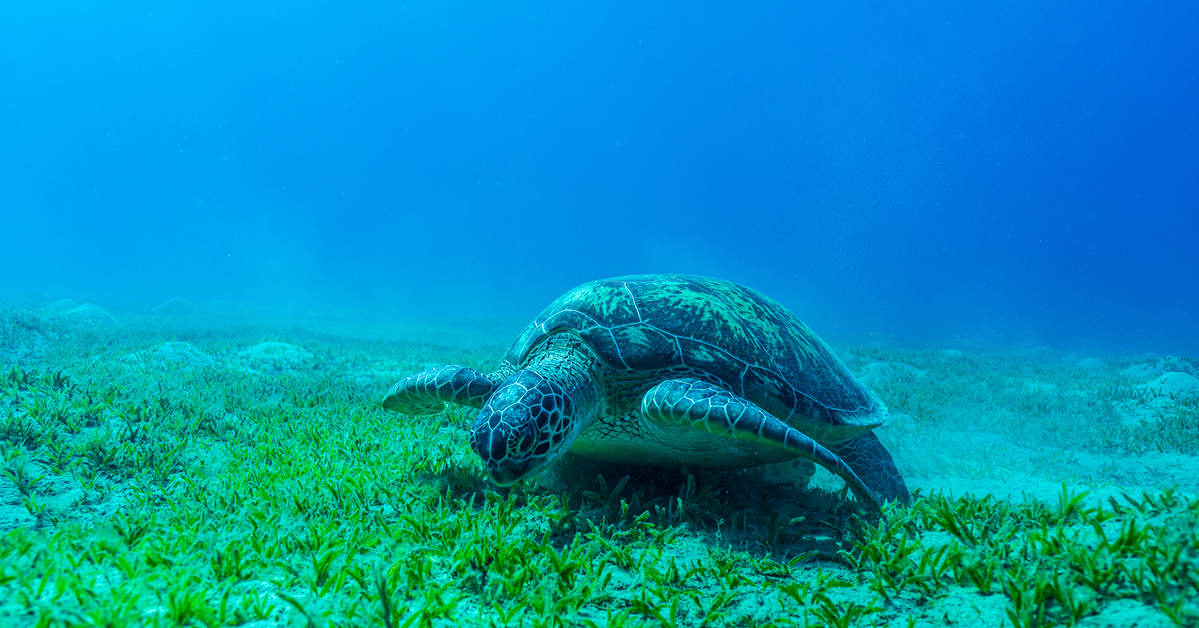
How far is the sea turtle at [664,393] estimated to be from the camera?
7.94ft

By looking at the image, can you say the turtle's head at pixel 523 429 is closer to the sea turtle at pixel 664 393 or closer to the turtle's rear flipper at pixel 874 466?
the sea turtle at pixel 664 393

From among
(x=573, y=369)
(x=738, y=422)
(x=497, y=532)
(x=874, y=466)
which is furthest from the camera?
(x=874, y=466)

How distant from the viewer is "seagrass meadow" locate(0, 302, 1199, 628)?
1.62m

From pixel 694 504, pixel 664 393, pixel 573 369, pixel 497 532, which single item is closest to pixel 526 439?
pixel 497 532

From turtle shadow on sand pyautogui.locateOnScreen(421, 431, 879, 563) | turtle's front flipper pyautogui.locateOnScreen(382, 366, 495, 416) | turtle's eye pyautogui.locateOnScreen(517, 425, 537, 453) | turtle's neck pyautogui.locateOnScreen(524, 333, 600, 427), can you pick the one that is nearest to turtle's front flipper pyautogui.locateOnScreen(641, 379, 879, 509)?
turtle shadow on sand pyautogui.locateOnScreen(421, 431, 879, 563)

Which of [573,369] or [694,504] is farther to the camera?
[573,369]

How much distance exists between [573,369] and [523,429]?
2.24 feet

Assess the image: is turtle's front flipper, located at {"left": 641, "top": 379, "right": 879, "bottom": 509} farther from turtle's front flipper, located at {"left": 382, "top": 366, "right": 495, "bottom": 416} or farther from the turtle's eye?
turtle's front flipper, located at {"left": 382, "top": 366, "right": 495, "bottom": 416}

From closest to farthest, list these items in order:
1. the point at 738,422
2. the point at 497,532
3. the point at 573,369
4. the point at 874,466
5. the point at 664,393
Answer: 1. the point at 497,532
2. the point at 738,422
3. the point at 664,393
4. the point at 573,369
5. the point at 874,466

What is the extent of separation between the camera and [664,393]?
2631mm

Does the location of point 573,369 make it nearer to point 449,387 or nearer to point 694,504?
point 449,387

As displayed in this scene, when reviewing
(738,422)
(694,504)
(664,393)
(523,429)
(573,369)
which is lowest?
(694,504)

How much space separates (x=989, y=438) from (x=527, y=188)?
164642 mm

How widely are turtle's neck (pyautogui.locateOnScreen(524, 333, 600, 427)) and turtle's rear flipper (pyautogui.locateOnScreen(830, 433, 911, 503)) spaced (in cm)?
197
